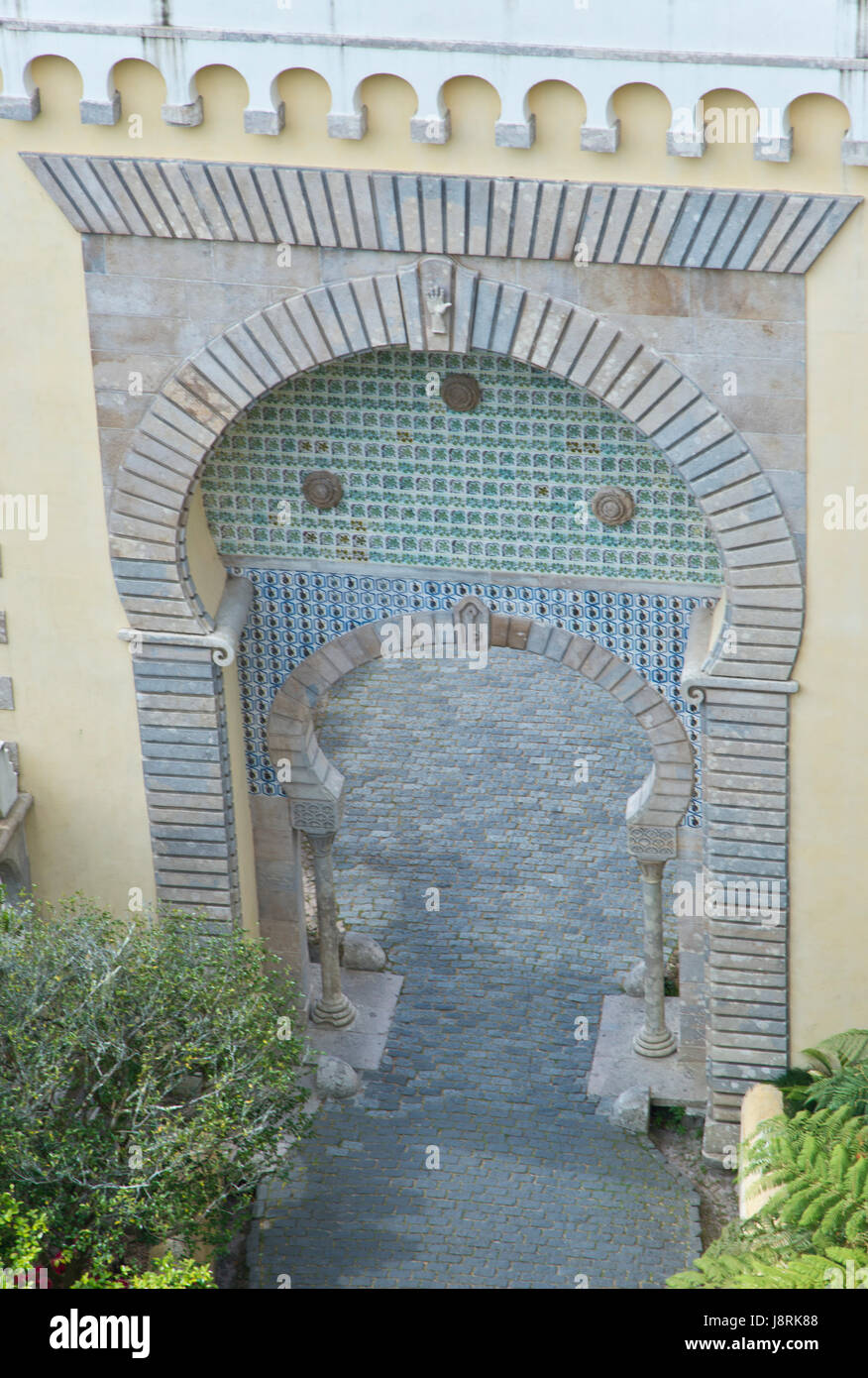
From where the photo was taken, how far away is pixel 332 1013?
826 inches

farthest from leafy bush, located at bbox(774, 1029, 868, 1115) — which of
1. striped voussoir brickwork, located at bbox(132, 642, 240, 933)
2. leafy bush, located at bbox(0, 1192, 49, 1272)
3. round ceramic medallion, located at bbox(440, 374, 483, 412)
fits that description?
leafy bush, located at bbox(0, 1192, 49, 1272)

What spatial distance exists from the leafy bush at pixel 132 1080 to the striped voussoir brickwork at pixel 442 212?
5.56 m

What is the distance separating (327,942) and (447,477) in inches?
206

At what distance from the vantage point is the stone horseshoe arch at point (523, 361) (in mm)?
16266

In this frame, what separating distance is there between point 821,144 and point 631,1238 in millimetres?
9328

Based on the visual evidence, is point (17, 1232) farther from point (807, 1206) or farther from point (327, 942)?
point (327, 942)

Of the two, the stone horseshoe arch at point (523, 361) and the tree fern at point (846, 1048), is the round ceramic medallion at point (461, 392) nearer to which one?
the stone horseshoe arch at point (523, 361)

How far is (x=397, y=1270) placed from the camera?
1812cm

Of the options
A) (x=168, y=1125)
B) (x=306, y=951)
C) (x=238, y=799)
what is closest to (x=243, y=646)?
(x=238, y=799)

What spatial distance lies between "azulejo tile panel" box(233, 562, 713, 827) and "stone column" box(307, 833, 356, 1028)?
1.64 meters

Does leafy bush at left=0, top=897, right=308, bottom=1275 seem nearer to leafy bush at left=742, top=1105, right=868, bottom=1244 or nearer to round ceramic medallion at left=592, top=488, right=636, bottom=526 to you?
leafy bush at left=742, top=1105, right=868, bottom=1244

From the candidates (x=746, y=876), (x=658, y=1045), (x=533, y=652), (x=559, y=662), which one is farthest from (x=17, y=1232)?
(x=658, y=1045)

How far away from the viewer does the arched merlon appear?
18.3m

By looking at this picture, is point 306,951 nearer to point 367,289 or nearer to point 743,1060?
point 743,1060
